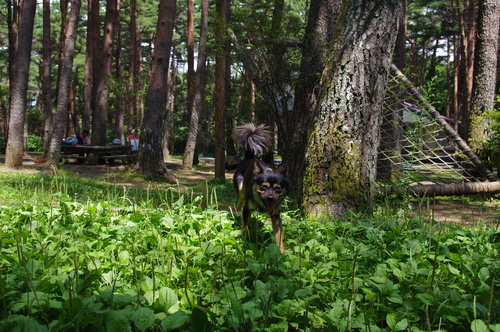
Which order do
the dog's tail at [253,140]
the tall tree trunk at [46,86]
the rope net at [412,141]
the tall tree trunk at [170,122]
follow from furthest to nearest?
the tall tree trunk at [170,122] → the tall tree trunk at [46,86] → the dog's tail at [253,140] → the rope net at [412,141]

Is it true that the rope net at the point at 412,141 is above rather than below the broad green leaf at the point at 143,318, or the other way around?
above

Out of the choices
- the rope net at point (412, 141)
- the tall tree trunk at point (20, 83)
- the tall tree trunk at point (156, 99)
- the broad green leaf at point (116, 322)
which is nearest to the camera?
the broad green leaf at point (116, 322)

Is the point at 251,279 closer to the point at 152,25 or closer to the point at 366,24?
the point at 366,24

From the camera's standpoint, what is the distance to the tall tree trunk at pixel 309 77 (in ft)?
24.1

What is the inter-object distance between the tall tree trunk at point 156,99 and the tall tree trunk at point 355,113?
7.99 metres

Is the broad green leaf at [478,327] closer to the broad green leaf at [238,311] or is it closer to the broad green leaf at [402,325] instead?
the broad green leaf at [402,325]

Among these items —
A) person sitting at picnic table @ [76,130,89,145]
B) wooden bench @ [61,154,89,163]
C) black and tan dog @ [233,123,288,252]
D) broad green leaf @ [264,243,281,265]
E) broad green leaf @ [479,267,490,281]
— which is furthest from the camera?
person sitting at picnic table @ [76,130,89,145]

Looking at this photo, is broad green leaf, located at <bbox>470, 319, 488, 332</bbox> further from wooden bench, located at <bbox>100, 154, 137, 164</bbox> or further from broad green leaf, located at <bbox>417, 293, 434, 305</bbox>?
wooden bench, located at <bbox>100, 154, 137, 164</bbox>

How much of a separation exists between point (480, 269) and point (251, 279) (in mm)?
1522

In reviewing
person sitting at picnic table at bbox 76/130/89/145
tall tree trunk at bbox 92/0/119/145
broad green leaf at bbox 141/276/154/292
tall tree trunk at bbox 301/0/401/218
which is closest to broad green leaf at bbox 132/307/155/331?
broad green leaf at bbox 141/276/154/292

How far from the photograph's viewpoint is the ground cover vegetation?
6.60 ft

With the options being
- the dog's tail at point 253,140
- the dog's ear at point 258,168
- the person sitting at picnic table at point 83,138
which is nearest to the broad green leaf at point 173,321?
the dog's ear at point 258,168

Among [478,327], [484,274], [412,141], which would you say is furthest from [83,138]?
[478,327]

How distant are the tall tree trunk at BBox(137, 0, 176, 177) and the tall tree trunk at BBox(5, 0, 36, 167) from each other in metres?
3.82
